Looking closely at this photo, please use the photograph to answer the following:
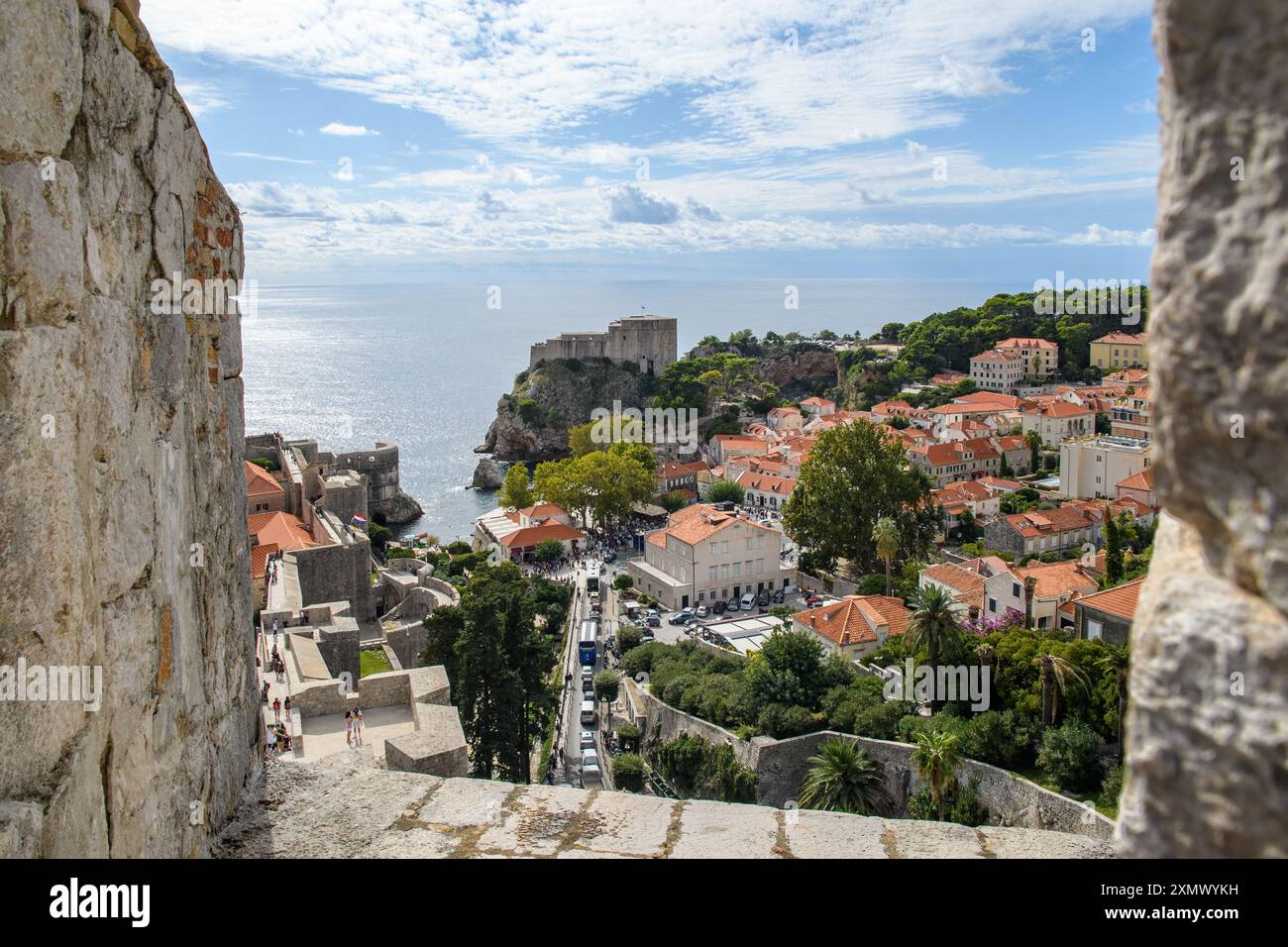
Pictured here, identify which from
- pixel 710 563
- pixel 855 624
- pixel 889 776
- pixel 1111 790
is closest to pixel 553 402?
pixel 710 563

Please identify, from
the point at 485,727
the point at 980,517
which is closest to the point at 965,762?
the point at 485,727

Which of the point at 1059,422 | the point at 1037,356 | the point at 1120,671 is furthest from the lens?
the point at 1037,356

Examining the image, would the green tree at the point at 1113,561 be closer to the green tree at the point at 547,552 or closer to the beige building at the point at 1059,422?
the green tree at the point at 547,552

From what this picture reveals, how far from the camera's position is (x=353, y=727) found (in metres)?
11.8

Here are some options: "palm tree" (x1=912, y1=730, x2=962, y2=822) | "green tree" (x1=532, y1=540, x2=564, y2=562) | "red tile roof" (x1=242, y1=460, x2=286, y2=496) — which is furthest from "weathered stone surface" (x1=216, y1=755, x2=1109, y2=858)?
"green tree" (x1=532, y1=540, x2=564, y2=562)

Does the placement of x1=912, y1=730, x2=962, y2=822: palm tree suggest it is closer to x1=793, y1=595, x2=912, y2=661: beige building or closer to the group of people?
x1=793, y1=595, x2=912, y2=661: beige building

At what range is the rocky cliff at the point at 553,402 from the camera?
85312 mm

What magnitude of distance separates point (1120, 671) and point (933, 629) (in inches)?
186

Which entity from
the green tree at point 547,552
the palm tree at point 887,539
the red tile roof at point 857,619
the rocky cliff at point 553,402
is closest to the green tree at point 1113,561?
the red tile roof at point 857,619

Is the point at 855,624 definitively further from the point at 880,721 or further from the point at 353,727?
the point at 353,727

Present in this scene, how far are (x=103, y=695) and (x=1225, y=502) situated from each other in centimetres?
257

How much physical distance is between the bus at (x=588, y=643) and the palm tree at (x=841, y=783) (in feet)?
46.3

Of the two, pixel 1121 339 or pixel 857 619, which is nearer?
pixel 857 619

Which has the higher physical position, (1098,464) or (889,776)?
(1098,464)
